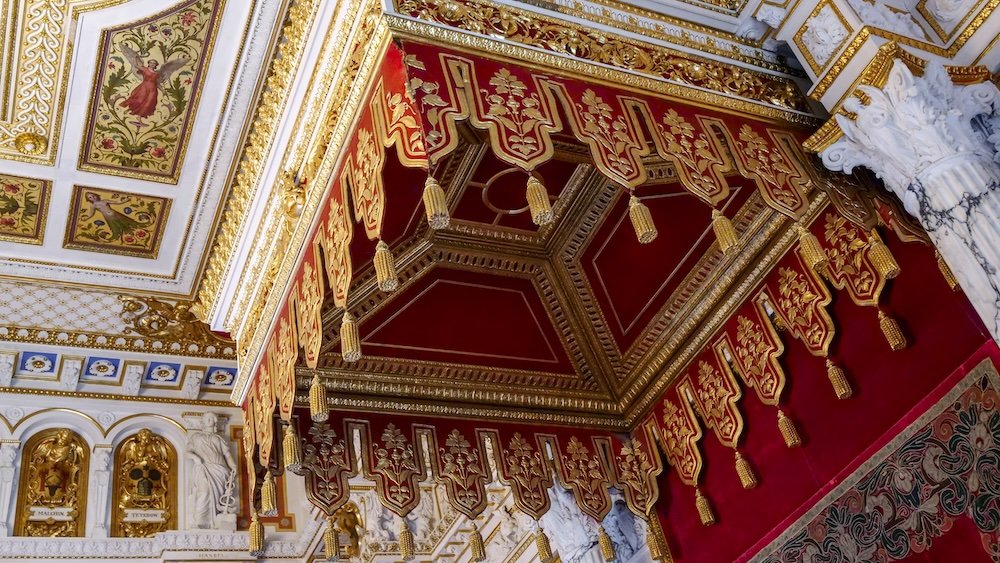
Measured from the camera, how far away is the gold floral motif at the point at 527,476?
19.2ft

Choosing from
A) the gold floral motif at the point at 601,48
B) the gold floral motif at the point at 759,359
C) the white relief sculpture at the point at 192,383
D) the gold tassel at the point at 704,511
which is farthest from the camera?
the white relief sculpture at the point at 192,383

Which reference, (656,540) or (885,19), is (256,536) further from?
(885,19)

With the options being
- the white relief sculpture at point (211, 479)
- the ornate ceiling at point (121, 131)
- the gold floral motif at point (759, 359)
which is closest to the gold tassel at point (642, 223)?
the gold floral motif at point (759, 359)

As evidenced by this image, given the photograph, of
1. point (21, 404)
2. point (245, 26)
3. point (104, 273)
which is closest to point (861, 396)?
point (245, 26)

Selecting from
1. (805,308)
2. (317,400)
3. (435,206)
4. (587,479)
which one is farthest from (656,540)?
(435,206)

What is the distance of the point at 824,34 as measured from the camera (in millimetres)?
4359

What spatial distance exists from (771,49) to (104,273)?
481cm

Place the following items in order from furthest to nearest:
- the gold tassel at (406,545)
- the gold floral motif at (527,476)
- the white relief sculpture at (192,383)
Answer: the white relief sculpture at (192,383), the gold floral motif at (527,476), the gold tassel at (406,545)

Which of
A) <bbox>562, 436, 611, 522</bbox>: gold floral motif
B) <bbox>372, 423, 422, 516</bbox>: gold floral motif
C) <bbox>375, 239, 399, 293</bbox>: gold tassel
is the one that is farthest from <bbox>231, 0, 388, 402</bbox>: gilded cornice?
<bbox>562, 436, 611, 522</bbox>: gold floral motif

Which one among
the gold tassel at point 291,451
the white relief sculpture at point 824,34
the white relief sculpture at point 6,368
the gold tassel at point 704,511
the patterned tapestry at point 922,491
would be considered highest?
the white relief sculpture at point 6,368

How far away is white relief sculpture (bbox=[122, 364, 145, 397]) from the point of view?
695cm

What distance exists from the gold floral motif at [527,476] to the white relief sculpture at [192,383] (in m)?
2.73

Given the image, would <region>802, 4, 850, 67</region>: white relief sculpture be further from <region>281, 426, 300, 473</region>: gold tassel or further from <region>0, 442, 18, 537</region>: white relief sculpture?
<region>0, 442, 18, 537</region>: white relief sculpture

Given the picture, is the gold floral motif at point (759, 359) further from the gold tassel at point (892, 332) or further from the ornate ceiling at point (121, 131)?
the ornate ceiling at point (121, 131)
